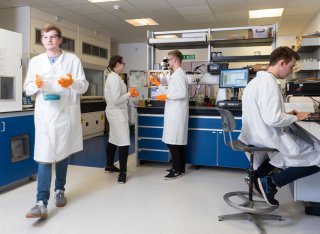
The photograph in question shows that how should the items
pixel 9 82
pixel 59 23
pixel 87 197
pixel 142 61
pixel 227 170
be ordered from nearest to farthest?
1. pixel 87 197
2. pixel 9 82
3. pixel 227 170
4. pixel 59 23
5. pixel 142 61

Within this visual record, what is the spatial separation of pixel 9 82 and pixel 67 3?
2.52 m

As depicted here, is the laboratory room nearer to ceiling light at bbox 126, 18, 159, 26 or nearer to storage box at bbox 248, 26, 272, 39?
storage box at bbox 248, 26, 272, 39

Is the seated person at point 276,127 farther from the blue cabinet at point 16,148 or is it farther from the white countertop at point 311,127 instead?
the blue cabinet at point 16,148

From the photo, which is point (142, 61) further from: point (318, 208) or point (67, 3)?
point (318, 208)

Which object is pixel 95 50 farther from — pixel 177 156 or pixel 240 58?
pixel 177 156

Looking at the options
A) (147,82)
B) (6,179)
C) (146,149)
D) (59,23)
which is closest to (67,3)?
(59,23)

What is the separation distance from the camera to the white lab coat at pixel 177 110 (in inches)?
131

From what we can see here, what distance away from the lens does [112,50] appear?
8.84 metres

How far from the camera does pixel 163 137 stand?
11.5ft

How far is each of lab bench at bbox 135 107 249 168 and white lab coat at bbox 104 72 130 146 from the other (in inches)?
22.5

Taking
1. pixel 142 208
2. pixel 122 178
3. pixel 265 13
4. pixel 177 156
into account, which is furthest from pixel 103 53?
pixel 142 208

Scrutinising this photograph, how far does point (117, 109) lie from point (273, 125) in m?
1.82

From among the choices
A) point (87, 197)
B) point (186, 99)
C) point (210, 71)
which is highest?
point (210, 71)

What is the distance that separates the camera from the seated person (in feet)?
6.55
